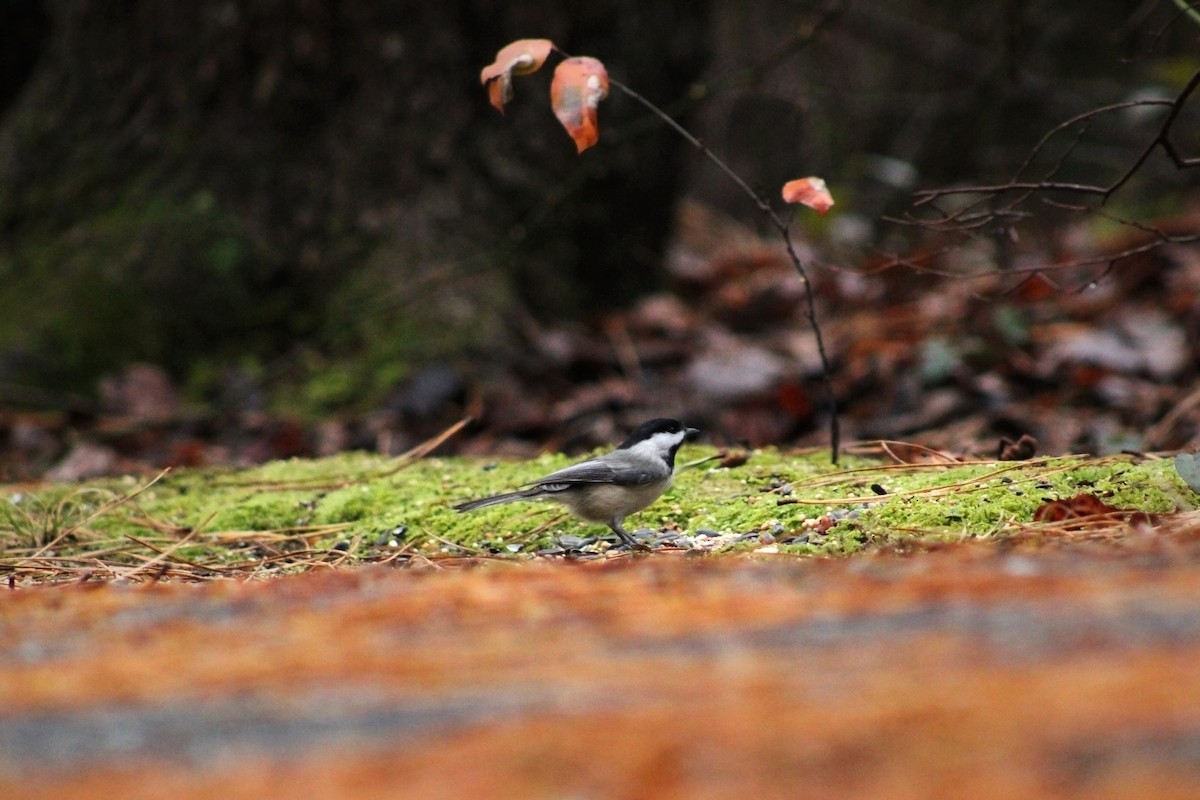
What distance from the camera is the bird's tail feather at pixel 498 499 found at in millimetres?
3148

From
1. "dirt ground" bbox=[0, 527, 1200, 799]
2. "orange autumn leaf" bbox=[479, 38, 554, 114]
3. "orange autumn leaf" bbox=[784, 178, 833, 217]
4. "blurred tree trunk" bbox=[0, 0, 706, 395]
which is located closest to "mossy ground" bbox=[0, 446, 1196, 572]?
"orange autumn leaf" bbox=[784, 178, 833, 217]

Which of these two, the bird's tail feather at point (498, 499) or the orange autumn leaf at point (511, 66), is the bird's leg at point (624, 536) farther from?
the orange autumn leaf at point (511, 66)

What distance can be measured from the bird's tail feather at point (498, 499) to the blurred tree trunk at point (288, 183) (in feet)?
7.93

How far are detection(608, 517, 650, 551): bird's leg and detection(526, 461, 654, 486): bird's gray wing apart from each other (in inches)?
3.8

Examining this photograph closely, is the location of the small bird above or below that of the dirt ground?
below

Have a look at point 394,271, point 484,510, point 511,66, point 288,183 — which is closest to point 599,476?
point 484,510

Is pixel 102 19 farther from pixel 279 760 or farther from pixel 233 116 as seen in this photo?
pixel 279 760

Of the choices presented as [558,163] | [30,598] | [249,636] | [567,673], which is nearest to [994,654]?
[567,673]

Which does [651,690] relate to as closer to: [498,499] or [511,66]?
[498,499]

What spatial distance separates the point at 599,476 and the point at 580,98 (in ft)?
3.10

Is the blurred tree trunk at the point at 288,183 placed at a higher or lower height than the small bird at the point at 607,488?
higher

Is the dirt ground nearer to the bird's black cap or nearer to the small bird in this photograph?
the small bird

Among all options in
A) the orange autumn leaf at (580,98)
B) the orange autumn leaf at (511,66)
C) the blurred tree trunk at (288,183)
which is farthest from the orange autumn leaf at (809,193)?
the blurred tree trunk at (288,183)

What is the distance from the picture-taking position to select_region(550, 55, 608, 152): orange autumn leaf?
3.10m
